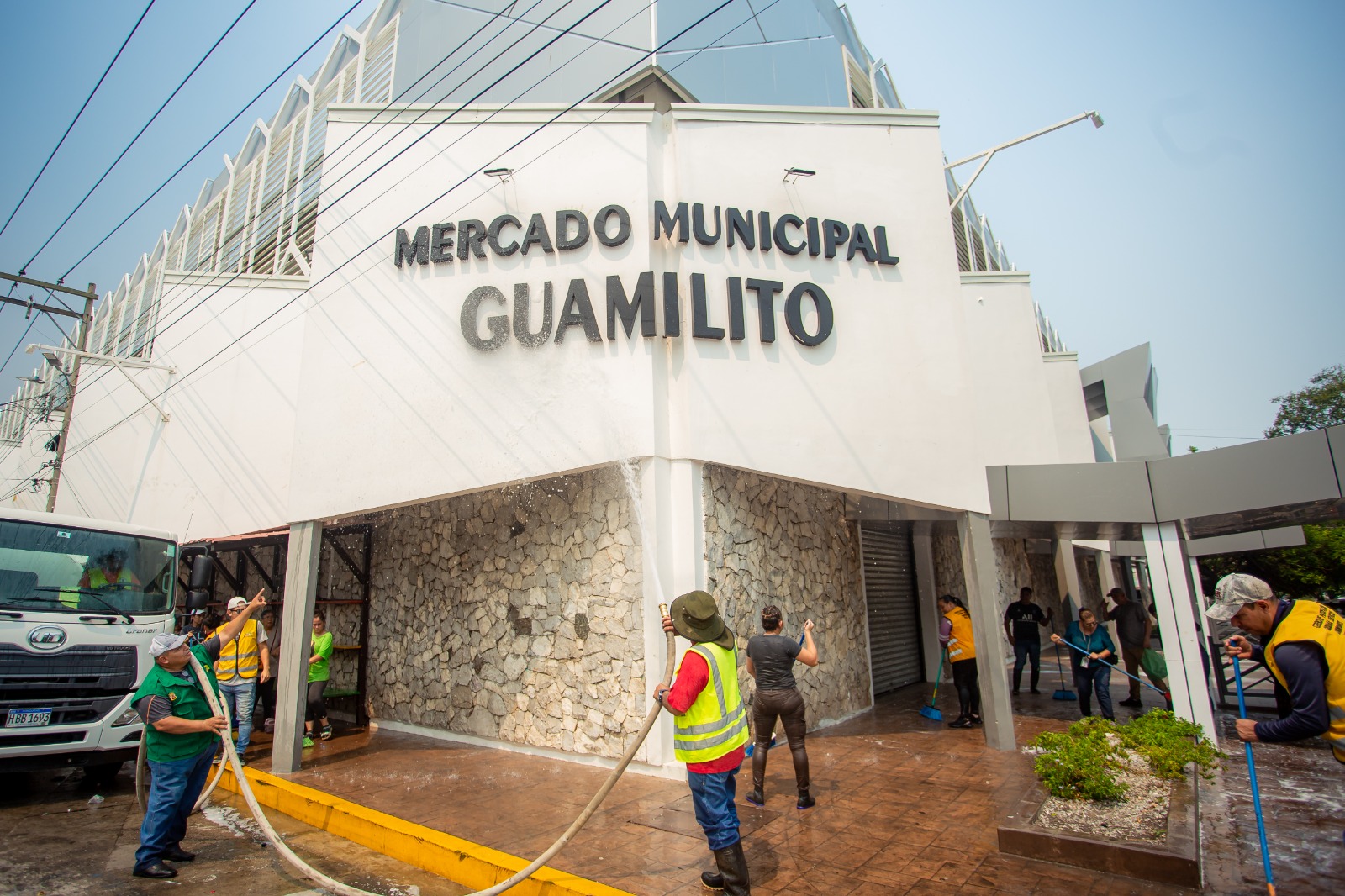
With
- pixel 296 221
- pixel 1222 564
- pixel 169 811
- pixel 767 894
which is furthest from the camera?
pixel 1222 564

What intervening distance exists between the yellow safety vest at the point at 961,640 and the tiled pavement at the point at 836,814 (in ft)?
3.01

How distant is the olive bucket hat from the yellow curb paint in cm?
156

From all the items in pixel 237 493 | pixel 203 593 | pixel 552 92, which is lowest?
pixel 203 593

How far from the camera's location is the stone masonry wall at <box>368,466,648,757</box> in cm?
759

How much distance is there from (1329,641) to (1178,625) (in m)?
5.11

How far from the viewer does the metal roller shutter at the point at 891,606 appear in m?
11.1

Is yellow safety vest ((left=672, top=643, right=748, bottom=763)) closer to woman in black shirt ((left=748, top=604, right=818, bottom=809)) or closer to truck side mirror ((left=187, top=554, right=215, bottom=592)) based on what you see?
woman in black shirt ((left=748, top=604, right=818, bottom=809))

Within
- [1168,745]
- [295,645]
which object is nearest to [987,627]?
[1168,745]

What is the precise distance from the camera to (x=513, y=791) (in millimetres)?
6668

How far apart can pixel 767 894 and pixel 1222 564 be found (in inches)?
1698

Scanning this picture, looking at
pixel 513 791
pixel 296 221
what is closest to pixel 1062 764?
pixel 513 791

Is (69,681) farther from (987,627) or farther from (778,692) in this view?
(987,627)

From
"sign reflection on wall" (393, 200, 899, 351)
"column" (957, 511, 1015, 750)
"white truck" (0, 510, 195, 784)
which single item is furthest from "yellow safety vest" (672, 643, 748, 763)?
"white truck" (0, 510, 195, 784)

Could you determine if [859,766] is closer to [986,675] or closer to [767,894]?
[986,675]
